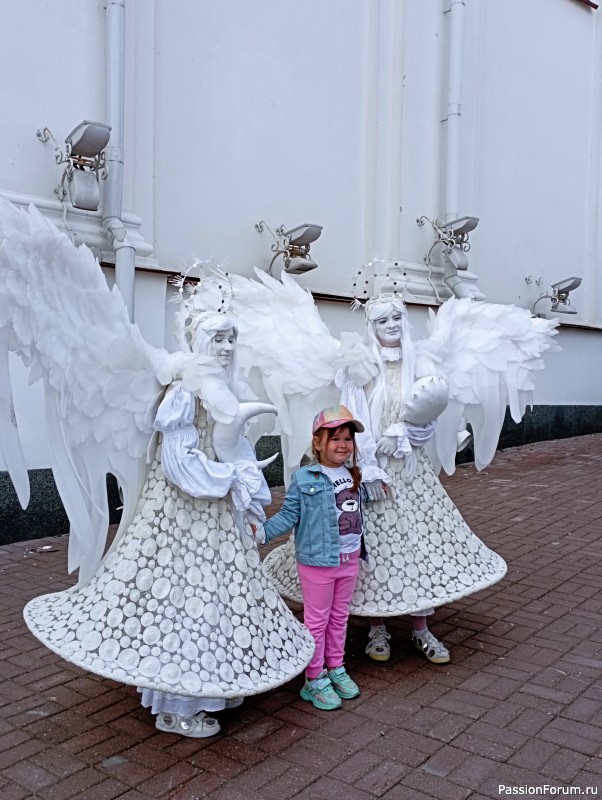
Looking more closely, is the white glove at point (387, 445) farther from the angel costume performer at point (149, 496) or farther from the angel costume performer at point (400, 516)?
the angel costume performer at point (149, 496)

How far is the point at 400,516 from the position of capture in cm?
362

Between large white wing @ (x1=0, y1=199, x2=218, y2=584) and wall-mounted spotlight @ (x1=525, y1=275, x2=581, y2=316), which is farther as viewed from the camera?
wall-mounted spotlight @ (x1=525, y1=275, x2=581, y2=316)

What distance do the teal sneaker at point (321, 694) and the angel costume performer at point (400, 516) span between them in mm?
364

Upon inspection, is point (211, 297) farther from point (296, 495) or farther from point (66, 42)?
point (66, 42)

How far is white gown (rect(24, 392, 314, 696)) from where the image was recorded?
2.71m

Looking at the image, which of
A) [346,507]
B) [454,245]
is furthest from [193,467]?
[454,245]

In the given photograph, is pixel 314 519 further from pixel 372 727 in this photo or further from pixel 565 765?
pixel 565 765

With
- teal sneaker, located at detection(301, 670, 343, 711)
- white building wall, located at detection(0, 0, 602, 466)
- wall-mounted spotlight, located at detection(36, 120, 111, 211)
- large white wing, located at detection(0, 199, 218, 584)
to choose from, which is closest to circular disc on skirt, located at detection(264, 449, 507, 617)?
teal sneaker, located at detection(301, 670, 343, 711)

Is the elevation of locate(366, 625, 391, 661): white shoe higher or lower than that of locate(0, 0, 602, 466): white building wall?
lower

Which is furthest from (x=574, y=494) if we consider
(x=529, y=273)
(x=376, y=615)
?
(x=376, y=615)

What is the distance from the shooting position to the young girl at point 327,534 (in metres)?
3.17

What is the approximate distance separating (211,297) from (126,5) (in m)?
4.18

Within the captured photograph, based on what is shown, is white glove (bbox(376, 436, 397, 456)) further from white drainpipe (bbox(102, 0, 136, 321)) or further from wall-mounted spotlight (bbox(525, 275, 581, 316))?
wall-mounted spotlight (bbox(525, 275, 581, 316))

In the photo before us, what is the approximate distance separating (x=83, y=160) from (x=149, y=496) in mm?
3692
